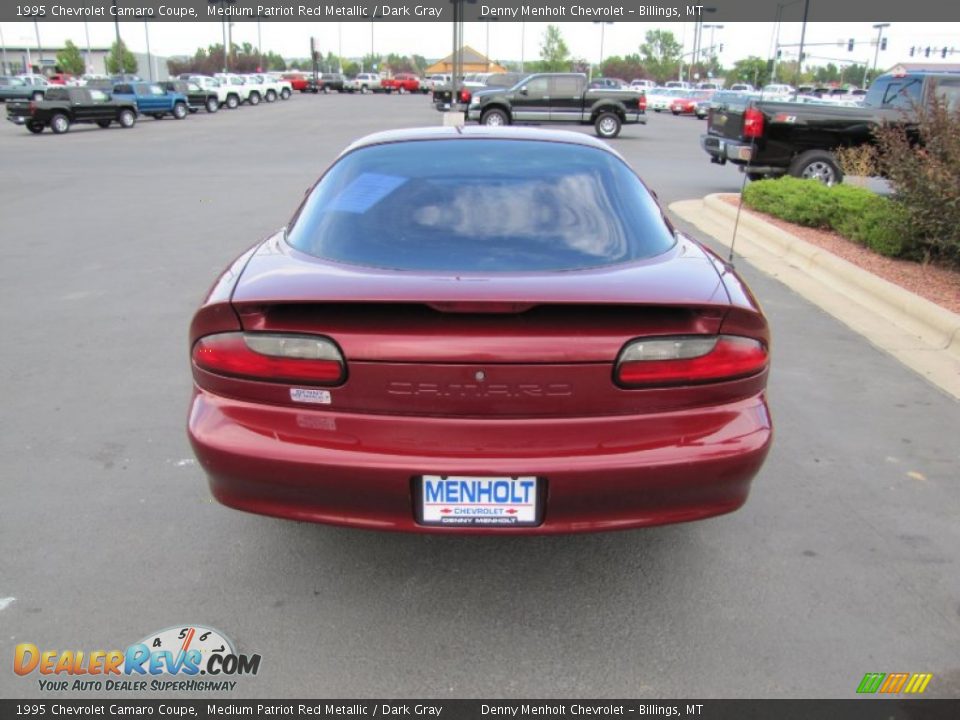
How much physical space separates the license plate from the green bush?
669 centimetres

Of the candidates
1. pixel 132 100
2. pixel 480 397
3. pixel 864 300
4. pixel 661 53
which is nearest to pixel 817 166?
pixel 864 300

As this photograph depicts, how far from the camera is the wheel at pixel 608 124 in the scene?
85.0 ft

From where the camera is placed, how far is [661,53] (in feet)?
399

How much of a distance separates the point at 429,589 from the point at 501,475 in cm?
A: 75

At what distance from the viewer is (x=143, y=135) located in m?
26.6

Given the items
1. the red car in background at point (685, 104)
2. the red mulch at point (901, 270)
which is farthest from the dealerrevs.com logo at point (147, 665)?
the red car in background at point (685, 104)

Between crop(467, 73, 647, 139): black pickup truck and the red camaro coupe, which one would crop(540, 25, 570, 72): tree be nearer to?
crop(467, 73, 647, 139): black pickup truck

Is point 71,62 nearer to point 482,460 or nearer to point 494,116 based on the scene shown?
point 494,116

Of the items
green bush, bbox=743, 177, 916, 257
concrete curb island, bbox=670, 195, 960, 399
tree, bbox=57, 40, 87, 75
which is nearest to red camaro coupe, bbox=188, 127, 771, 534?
concrete curb island, bbox=670, 195, 960, 399

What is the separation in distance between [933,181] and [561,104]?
19.8m

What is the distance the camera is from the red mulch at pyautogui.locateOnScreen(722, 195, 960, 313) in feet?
21.8

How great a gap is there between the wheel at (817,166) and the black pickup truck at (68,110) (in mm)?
23989

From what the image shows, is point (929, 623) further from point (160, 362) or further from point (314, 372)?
point (160, 362)

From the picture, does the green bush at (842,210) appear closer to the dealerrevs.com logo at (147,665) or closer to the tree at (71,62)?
the dealerrevs.com logo at (147,665)
